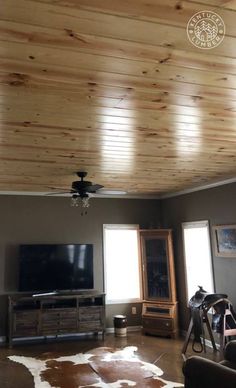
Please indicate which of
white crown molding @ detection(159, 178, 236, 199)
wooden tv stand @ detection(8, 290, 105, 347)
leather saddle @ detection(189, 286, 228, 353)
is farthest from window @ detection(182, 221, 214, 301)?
wooden tv stand @ detection(8, 290, 105, 347)

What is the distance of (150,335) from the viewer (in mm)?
6324

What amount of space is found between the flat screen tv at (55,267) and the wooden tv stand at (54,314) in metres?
0.18

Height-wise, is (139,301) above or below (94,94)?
below

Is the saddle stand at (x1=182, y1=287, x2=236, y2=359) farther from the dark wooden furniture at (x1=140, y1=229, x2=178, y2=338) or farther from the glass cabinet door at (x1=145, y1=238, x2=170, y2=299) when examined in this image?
the glass cabinet door at (x1=145, y1=238, x2=170, y2=299)

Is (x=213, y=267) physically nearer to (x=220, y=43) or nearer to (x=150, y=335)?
(x=150, y=335)

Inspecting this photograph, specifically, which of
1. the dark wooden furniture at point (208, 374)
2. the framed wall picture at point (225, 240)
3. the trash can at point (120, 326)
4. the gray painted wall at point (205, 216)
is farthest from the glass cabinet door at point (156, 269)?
the dark wooden furniture at point (208, 374)

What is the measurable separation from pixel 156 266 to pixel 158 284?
1.10 feet

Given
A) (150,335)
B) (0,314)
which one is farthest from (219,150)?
(0,314)

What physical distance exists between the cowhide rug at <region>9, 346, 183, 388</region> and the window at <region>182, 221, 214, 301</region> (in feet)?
5.60

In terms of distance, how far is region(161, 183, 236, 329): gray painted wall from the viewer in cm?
541

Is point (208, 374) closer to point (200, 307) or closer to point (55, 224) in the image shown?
point (200, 307)

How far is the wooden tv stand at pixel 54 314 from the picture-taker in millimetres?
5766

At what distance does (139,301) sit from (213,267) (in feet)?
6.03

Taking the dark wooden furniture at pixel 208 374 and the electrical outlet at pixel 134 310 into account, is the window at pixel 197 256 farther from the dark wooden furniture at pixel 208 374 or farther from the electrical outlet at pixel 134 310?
the dark wooden furniture at pixel 208 374
